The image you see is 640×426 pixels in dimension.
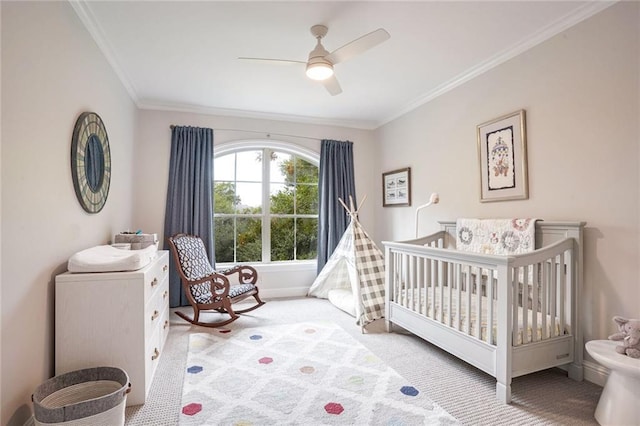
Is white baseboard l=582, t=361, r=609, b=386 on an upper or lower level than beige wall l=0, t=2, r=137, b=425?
lower

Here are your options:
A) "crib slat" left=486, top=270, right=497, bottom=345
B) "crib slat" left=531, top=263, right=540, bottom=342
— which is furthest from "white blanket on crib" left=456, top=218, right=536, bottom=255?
"crib slat" left=486, top=270, right=497, bottom=345

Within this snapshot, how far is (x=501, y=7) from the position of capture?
2098 mm

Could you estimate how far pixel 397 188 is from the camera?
425cm

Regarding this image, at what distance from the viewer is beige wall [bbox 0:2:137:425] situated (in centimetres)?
142

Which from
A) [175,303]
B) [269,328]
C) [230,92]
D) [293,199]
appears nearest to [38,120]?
[230,92]

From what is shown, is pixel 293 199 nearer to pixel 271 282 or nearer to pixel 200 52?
pixel 271 282

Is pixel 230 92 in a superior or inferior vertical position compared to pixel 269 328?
superior

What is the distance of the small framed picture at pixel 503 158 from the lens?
258 centimetres

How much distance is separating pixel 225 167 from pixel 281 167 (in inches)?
30.0

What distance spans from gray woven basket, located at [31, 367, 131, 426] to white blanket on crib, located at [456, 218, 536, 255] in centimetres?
263

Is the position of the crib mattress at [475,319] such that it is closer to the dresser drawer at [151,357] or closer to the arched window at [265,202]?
the dresser drawer at [151,357]

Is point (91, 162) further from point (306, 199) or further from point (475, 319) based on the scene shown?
point (475, 319)

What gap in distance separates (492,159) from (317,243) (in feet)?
8.40

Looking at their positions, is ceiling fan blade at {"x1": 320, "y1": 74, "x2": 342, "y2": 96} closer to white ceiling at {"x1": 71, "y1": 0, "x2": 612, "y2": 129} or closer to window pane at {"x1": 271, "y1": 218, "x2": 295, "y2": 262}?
white ceiling at {"x1": 71, "y1": 0, "x2": 612, "y2": 129}
